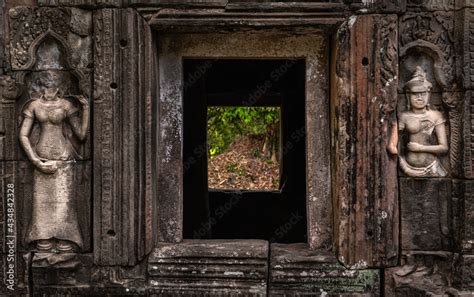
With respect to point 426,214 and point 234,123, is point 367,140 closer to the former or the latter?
point 426,214

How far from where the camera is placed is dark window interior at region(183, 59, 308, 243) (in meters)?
7.34

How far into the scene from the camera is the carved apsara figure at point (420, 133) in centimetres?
432

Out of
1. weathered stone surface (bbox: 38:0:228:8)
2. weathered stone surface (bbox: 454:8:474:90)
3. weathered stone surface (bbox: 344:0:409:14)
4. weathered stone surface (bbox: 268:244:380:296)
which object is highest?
weathered stone surface (bbox: 38:0:228:8)

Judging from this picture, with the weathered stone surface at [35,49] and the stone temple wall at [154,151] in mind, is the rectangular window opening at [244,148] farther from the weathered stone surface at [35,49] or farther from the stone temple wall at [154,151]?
the weathered stone surface at [35,49]

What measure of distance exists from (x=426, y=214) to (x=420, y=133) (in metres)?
0.65

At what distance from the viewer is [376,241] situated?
14.2ft

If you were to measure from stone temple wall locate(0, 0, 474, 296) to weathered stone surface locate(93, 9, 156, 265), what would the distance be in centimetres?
1

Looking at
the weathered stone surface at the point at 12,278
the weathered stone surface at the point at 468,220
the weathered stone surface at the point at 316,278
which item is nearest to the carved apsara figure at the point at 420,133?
the weathered stone surface at the point at 468,220

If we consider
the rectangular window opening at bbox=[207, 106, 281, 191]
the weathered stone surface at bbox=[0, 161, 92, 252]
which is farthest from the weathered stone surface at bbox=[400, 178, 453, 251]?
the rectangular window opening at bbox=[207, 106, 281, 191]

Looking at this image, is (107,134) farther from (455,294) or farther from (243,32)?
(455,294)

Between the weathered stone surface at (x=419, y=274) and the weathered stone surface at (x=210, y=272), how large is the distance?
3.35 ft

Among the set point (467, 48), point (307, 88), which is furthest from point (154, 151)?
point (467, 48)

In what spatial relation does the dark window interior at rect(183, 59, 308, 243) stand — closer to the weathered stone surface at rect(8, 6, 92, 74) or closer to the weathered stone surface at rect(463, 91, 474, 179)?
the weathered stone surface at rect(8, 6, 92, 74)

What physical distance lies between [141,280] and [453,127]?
2786mm
